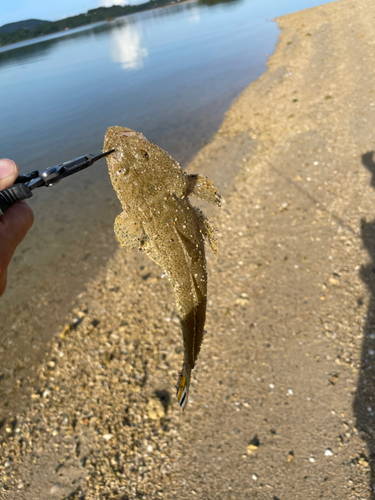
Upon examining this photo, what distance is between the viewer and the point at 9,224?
2494mm

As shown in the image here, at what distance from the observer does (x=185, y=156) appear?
12.2m

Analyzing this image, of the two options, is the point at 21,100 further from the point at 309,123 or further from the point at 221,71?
the point at 309,123

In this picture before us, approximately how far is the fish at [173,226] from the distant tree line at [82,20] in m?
153

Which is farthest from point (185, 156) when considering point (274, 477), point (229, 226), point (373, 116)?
point (274, 477)

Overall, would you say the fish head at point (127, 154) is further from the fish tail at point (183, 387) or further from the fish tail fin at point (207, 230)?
the fish tail at point (183, 387)

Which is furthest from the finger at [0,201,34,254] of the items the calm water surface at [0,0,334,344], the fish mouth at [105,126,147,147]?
the calm water surface at [0,0,334,344]

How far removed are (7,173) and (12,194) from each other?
236 millimetres

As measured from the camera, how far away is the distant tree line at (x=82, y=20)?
413 feet

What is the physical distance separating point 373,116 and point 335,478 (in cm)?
1018

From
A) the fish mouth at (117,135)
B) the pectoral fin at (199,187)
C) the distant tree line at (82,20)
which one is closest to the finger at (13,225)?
the fish mouth at (117,135)

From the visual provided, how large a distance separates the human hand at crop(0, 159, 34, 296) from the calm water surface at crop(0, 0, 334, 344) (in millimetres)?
5249

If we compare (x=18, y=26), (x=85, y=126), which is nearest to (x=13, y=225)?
(x=85, y=126)

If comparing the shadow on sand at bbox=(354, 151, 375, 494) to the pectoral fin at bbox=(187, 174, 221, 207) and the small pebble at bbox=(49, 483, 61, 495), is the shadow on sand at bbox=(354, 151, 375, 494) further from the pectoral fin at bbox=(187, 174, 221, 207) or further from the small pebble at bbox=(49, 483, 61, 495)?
the small pebble at bbox=(49, 483, 61, 495)

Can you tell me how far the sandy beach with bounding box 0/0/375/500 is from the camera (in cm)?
419
